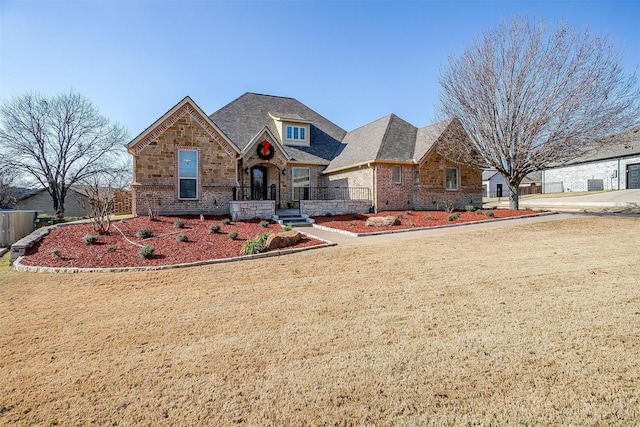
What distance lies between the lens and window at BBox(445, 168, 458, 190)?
20516 mm

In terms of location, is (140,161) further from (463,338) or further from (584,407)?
(584,407)

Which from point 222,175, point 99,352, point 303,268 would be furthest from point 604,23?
point 99,352

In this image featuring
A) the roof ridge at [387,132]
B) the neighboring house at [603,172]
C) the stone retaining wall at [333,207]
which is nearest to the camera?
the stone retaining wall at [333,207]

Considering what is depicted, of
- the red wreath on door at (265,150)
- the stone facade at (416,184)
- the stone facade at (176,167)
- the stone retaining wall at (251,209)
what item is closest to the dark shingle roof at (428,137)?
the stone facade at (416,184)

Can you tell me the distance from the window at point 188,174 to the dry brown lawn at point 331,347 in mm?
9156

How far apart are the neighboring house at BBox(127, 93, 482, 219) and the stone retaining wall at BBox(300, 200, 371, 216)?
6 centimetres

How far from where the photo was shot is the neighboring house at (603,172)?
2733 cm

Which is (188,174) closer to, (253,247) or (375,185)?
(253,247)

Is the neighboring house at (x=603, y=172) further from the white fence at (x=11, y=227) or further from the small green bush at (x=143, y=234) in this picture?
the white fence at (x=11, y=227)

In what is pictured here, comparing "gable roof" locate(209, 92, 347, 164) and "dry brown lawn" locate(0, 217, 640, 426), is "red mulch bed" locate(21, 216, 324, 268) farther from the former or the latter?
"gable roof" locate(209, 92, 347, 164)

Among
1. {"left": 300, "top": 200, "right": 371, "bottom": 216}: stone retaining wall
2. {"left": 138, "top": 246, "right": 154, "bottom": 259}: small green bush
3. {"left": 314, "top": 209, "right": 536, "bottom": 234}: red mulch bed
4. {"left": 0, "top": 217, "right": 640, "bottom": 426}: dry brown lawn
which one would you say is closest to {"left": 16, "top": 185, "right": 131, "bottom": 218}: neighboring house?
{"left": 300, "top": 200, "right": 371, "bottom": 216}: stone retaining wall

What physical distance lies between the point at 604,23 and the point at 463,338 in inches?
773

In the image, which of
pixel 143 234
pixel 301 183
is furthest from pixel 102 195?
pixel 301 183

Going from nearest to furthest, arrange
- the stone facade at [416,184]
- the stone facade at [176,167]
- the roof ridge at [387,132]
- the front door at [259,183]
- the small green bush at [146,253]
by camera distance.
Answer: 1. the small green bush at [146,253]
2. the stone facade at [176,167]
3. the stone facade at [416,184]
4. the roof ridge at [387,132]
5. the front door at [259,183]
